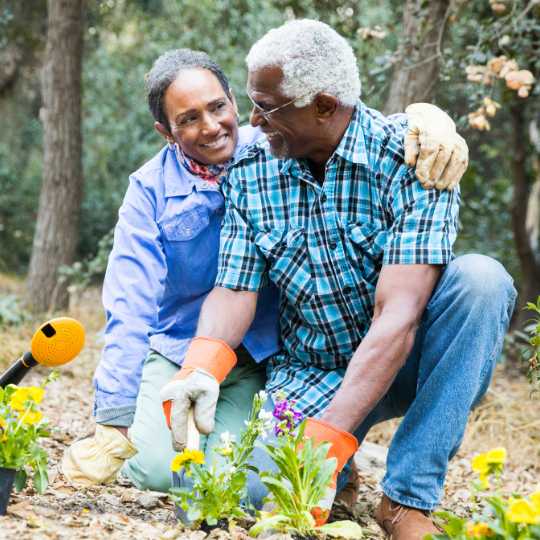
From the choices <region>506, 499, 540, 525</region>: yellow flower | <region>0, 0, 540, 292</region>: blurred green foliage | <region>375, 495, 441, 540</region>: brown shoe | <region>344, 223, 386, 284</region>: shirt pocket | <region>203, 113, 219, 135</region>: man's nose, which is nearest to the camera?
<region>506, 499, 540, 525</region>: yellow flower

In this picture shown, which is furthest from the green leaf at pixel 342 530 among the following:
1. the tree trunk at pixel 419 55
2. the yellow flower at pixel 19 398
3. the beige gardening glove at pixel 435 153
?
the tree trunk at pixel 419 55

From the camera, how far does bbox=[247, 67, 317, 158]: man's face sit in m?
2.42

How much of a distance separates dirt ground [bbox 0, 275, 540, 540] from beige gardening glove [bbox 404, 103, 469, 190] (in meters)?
1.04

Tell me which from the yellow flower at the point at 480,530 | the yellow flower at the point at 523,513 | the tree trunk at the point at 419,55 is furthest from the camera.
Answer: the tree trunk at the point at 419,55

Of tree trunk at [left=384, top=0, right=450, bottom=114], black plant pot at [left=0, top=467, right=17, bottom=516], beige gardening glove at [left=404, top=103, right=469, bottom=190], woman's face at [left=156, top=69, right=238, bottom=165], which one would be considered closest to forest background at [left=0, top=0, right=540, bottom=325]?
tree trunk at [left=384, top=0, right=450, bottom=114]

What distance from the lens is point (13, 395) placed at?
1906mm

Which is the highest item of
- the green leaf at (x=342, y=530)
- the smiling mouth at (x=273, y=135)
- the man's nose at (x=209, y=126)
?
the man's nose at (x=209, y=126)

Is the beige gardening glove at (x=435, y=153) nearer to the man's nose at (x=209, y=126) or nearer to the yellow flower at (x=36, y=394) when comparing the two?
the man's nose at (x=209, y=126)

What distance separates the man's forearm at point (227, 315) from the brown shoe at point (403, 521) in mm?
666

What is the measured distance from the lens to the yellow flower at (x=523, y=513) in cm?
151

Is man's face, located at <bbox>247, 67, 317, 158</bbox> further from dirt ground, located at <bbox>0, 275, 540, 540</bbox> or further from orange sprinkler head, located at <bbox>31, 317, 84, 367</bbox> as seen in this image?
dirt ground, located at <bbox>0, 275, 540, 540</bbox>

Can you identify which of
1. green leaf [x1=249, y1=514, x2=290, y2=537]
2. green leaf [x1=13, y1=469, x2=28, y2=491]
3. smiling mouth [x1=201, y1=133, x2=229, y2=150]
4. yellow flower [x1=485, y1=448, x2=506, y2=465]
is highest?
smiling mouth [x1=201, y1=133, x2=229, y2=150]

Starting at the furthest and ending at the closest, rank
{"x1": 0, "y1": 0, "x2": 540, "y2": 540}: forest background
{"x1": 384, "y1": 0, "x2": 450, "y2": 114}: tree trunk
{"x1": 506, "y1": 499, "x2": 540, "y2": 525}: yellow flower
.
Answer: {"x1": 384, "y1": 0, "x2": 450, "y2": 114}: tree trunk < {"x1": 0, "y1": 0, "x2": 540, "y2": 540}: forest background < {"x1": 506, "y1": 499, "x2": 540, "y2": 525}: yellow flower

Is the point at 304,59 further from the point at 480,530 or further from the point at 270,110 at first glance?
the point at 480,530
